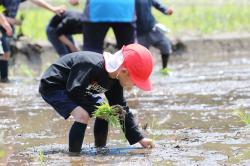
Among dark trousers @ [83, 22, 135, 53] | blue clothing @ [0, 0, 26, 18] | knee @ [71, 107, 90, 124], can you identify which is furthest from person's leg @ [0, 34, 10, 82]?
knee @ [71, 107, 90, 124]

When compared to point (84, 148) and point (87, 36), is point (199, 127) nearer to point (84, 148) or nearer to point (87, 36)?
point (84, 148)

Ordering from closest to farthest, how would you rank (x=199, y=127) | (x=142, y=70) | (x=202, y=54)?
(x=142, y=70) → (x=199, y=127) → (x=202, y=54)

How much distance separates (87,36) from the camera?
8086 millimetres

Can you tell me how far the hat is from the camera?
5.13 meters

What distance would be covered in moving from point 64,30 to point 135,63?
18.2 feet

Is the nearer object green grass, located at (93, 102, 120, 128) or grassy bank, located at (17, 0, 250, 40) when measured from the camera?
green grass, located at (93, 102, 120, 128)

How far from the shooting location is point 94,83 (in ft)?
17.3

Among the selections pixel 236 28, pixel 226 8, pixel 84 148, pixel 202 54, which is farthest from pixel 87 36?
pixel 226 8

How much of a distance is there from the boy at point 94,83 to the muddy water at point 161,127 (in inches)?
5.3

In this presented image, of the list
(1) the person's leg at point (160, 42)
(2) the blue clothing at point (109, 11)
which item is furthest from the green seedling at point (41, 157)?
(1) the person's leg at point (160, 42)

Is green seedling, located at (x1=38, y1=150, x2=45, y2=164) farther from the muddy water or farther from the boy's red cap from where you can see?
the boy's red cap

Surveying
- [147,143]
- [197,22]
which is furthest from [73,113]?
[197,22]

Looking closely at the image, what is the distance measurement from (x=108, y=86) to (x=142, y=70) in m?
0.31

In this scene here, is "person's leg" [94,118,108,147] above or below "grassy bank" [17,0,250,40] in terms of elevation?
above
